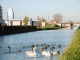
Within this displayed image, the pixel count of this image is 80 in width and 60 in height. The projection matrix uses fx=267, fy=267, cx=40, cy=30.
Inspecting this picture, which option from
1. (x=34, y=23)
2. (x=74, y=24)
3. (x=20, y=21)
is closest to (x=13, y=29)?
(x=20, y=21)

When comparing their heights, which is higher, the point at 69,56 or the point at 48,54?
the point at 69,56

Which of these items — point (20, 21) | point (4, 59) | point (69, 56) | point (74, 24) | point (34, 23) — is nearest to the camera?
point (69, 56)

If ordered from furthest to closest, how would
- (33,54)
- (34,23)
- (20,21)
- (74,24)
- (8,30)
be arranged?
(74,24) < (34,23) < (20,21) < (8,30) < (33,54)

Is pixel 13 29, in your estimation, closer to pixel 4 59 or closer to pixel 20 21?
pixel 4 59

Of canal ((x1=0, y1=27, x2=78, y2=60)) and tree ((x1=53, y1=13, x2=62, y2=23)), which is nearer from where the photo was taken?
canal ((x1=0, y1=27, x2=78, y2=60))

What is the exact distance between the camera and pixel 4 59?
55.6ft

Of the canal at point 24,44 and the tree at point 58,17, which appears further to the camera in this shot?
the tree at point 58,17

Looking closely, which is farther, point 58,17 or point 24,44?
point 58,17

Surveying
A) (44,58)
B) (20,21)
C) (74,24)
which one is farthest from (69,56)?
(74,24)

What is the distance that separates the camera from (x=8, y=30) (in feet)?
198

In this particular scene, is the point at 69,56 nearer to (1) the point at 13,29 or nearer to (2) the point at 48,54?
(2) the point at 48,54

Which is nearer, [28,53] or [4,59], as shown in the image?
[4,59]

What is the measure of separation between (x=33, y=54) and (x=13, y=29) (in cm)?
4642

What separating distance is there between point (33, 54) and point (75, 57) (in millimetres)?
10952
